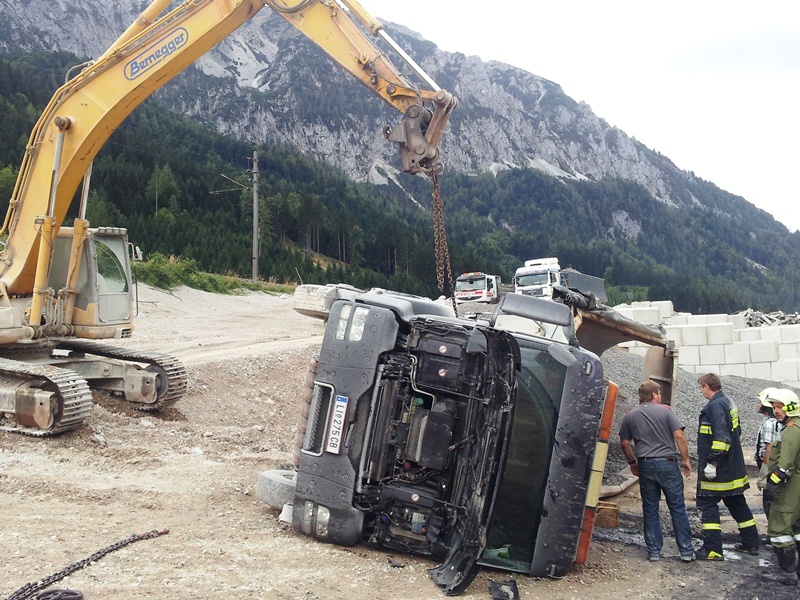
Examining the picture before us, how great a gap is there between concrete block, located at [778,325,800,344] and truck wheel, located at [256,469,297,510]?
15858 millimetres

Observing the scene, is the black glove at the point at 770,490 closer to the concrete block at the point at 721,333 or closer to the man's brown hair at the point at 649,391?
the man's brown hair at the point at 649,391

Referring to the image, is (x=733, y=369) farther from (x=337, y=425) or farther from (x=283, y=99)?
(x=283, y=99)

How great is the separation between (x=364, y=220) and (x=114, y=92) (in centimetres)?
6664

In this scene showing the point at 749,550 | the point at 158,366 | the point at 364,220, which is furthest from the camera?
the point at 364,220

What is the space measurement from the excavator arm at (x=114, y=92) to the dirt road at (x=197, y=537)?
90.3 inches

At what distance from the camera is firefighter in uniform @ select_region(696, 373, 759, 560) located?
6461 millimetres

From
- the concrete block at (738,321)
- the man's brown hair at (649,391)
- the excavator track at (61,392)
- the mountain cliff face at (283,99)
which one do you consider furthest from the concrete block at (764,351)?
the mountain cliff face at (283,99)

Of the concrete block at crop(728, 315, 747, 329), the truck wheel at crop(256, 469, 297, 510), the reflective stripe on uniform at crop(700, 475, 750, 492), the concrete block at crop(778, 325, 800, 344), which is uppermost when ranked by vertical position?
the concrete block at crop(728, 315, 747, 329)

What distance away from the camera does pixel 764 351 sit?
18484mm

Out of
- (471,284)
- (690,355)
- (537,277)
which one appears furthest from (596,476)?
(471,284)

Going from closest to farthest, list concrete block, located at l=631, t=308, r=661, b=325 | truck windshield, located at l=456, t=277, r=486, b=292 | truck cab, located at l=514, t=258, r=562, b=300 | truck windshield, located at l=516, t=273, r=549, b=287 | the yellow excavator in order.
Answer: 1. the yellow excavator
2. concrete block, located at l=631, t=308, r=661, b=325
3. truck cab, located at l=514, t=258, r=562, b=300
4. truck windshield, located at l=516, t=273, r=549, b=287
5. truck windshield, located at l=456, t=277, r=486, b=292

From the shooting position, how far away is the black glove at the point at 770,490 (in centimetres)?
620

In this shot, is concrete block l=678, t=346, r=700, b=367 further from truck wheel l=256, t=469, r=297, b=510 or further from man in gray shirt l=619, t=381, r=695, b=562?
truck wheel l=256, t=469, r=297, b=510

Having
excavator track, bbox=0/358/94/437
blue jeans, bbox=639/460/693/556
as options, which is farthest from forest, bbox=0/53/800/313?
blue jeans, bbox=639/460/693/556
